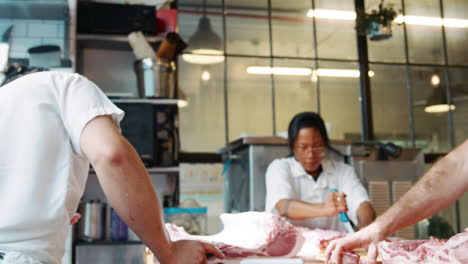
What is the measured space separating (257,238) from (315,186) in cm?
164

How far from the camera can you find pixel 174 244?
1337mm

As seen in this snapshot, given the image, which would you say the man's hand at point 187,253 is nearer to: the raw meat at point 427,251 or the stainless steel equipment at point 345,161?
the raw meat at point 427,251

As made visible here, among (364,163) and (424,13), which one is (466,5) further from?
(364,163)

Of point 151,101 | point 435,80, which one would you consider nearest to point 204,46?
point 151,101

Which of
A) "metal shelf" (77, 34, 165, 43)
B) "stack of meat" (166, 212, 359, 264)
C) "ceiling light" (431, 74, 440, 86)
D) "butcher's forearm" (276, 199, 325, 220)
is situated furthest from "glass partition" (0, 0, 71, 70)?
"ceiling light" (431, 74, 440, 86)

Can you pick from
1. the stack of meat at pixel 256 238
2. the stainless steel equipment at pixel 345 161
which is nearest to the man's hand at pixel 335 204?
the stack of meat at pixel 256 238

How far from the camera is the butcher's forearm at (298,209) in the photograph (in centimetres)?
284

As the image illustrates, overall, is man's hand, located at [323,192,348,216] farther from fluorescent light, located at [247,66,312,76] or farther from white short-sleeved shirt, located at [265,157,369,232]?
fluorescent light, located at [247,66,312,76]

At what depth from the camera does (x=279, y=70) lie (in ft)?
17.3

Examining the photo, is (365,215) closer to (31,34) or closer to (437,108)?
(31,34)

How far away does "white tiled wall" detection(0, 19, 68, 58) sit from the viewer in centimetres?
362

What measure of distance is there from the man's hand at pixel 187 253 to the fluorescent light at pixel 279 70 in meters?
3.88

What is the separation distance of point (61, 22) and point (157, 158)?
1241 mm

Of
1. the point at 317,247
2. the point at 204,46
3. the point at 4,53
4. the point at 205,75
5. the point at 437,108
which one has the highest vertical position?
the point at 204,46
